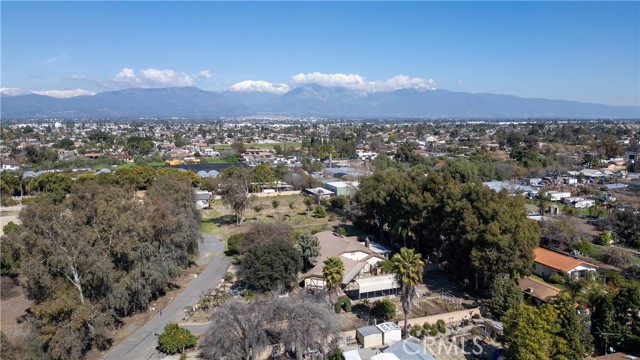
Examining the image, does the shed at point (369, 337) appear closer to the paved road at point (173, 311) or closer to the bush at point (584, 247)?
the paved road at point (173, 311)

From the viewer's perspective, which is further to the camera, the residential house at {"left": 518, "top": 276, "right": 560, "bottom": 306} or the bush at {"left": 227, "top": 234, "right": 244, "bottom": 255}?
the bush at {"left": 227, "top": 234, "right": 244, "bottom": 255}

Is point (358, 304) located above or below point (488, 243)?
below

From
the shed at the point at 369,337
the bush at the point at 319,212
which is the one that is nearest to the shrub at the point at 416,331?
the shed at the point at 369,337

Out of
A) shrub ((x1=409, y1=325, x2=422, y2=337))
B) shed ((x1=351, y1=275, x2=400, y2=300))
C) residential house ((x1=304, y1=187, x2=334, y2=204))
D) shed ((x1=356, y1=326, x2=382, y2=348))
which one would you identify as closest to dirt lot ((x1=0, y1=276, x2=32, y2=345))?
shed ((x1=356, y1=326, x2=382, y2=348))

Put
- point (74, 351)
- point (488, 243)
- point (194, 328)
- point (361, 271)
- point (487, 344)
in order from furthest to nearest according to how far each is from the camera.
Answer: point (361, 271)
point (488, 243)
point (194, 328)
point (487, 344)
point (74, 351)

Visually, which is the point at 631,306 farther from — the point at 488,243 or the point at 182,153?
the point at 182,153

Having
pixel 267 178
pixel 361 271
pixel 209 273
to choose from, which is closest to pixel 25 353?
pixel 209 273

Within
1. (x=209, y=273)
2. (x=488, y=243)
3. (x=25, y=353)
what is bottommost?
(x=209, y=273)

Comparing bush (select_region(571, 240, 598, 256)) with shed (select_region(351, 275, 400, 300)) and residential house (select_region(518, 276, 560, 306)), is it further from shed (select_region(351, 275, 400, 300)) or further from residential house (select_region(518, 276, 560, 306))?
shed (select_region(351, 275, 400, 300))
